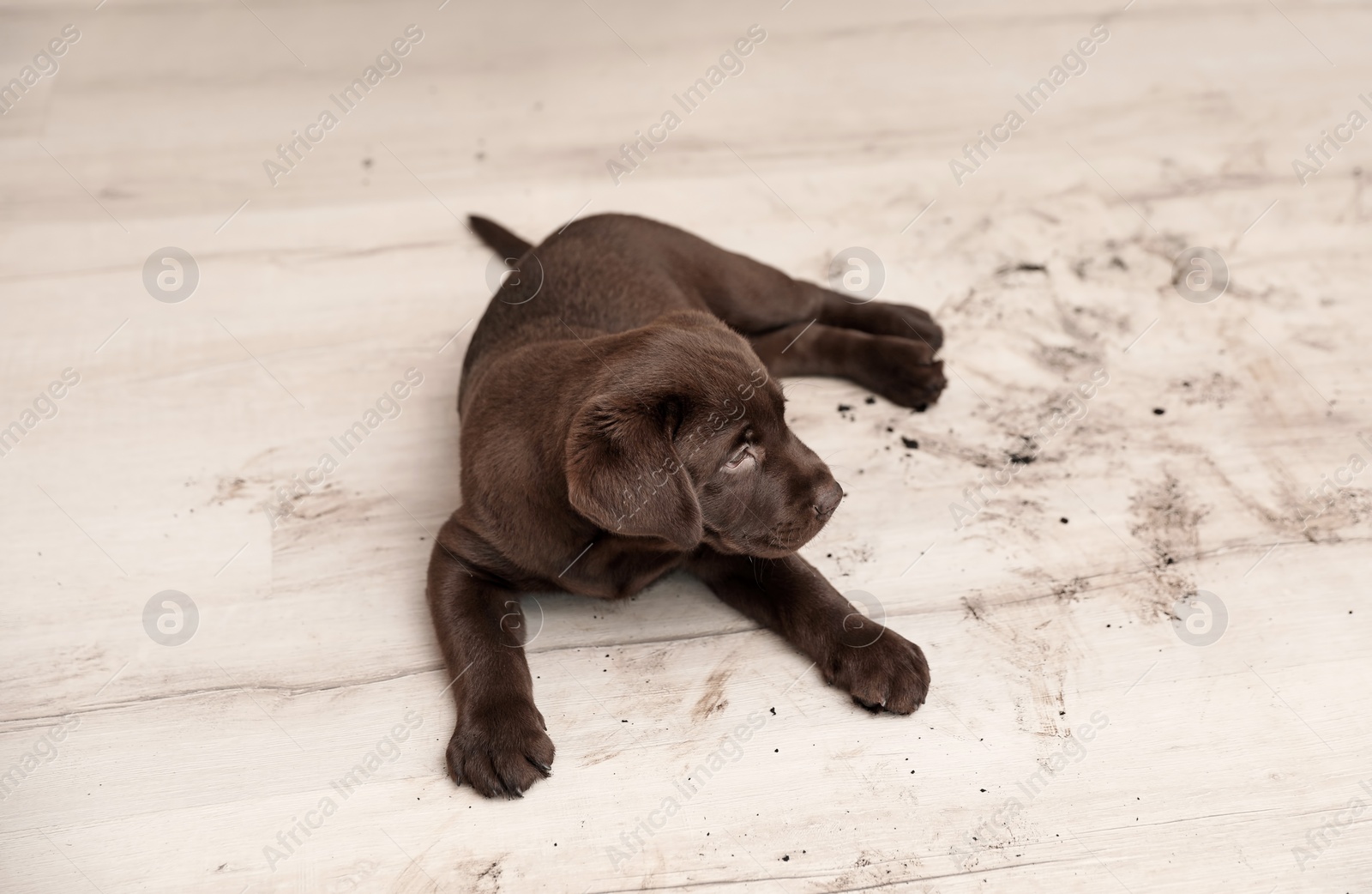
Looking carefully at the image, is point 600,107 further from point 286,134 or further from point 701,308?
point 701,308

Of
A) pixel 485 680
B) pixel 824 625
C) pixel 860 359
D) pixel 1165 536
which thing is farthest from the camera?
pixel 860 359

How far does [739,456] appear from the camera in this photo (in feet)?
8.64

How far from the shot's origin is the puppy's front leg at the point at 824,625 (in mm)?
2797

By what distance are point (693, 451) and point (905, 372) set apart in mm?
1293

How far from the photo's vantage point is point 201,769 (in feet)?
9.18

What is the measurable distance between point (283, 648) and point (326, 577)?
0.25 meters

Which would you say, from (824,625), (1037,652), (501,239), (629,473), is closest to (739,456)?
(629,473)

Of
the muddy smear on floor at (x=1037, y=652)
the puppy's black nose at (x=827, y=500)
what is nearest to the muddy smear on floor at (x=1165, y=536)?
the muddy smear on floor at (x=1037, y=652)

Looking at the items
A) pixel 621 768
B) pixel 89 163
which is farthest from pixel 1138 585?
pixel 89 163

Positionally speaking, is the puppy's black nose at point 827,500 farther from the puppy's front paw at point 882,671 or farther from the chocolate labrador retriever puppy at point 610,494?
the puppy's front paw at point 882,671

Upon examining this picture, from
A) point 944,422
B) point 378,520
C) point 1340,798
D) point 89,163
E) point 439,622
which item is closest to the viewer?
point 1340,798

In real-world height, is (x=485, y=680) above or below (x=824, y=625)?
above

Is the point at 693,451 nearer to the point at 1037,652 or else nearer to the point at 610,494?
the point at 610,494

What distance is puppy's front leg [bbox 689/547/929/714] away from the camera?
110 inches
